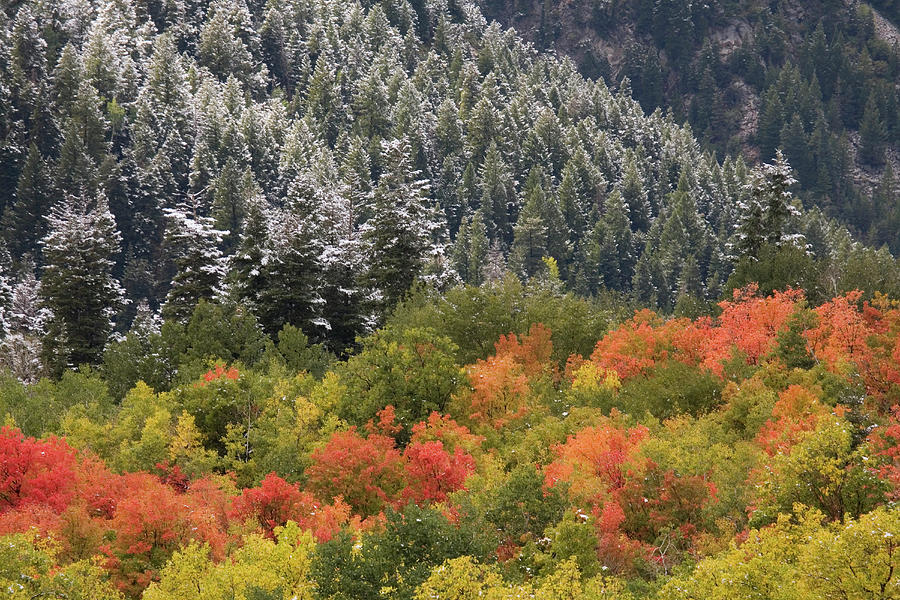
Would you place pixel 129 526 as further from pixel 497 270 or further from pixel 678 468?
pixel 497 270

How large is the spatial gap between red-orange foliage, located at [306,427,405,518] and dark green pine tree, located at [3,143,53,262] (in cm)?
13883

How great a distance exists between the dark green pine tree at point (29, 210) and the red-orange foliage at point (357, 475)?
138828 millimetres

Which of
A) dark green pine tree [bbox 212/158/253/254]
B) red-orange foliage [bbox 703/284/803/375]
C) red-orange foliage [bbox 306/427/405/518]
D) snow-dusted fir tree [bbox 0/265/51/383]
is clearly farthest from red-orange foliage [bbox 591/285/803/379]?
dark green pine tree [bbox 212/158/253/254]

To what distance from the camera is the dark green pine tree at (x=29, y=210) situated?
170125 millimetres

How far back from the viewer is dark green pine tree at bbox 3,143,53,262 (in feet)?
558

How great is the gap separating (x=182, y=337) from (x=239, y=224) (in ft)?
351

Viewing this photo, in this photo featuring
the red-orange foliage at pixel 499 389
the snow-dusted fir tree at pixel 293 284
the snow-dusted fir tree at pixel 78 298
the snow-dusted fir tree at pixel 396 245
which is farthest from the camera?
the snow-dusted fir tree at pixel 78 298

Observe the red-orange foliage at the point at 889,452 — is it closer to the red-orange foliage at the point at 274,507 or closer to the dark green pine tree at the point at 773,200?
the red-orange foliage at the point at 274,507

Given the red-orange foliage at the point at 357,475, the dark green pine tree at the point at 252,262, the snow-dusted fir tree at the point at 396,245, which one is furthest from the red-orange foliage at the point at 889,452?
the dark green pine tree at the point at 252,262

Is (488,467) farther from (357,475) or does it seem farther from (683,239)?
(683,239)

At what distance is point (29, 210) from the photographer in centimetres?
17350

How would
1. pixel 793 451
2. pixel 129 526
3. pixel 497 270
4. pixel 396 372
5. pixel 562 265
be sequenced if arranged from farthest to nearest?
1. pixel 562 265
2. pixel 497 270
3. pixel 396 372
4. pixel 129 526
5. pixel 793 451

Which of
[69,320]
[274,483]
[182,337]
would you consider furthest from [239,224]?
[274,483]

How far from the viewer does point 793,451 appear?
1277 inches
